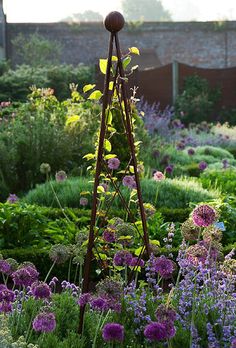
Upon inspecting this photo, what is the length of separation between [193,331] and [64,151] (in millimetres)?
6224

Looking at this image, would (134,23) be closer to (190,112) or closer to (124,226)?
(190,112)

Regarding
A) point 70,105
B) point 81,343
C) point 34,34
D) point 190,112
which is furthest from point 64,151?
point 34,34

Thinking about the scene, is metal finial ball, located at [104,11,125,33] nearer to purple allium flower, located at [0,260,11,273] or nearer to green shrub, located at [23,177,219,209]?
purple allium flower, located at [0,260,11,273]

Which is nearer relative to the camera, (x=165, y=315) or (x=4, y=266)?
(x=165, y=315)

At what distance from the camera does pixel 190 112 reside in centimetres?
1961

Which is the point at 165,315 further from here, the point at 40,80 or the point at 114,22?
the point at 40,80

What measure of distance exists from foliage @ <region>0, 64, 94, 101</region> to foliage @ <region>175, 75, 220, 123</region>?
279 cm

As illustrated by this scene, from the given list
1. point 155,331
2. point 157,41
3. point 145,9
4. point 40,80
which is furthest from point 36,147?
point 145,9

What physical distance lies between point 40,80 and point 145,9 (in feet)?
316

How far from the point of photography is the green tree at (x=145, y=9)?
11112 centimetres

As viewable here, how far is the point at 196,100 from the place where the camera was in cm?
1956

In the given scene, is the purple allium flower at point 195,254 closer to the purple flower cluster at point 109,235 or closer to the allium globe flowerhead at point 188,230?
the allium globe flowerhead at point 188,230

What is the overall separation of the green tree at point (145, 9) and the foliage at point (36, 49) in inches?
3365

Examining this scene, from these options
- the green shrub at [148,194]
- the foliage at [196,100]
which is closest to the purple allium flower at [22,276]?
the green shrub at [148,194]
